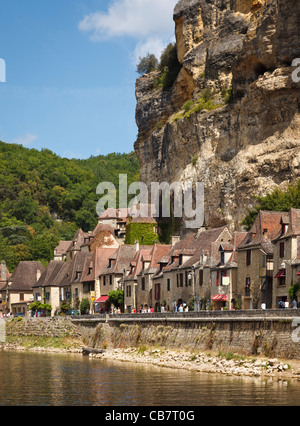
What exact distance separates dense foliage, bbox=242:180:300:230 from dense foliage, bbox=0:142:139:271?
65.8m

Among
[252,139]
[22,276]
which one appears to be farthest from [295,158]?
[22,276]

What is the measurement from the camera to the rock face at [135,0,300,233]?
6925 centimetres

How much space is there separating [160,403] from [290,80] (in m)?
43.5

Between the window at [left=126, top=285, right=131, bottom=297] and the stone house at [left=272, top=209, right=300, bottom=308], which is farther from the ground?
the stone house at [left=272, top=209, right=300, bottom=308]

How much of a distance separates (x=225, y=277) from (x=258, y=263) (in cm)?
411

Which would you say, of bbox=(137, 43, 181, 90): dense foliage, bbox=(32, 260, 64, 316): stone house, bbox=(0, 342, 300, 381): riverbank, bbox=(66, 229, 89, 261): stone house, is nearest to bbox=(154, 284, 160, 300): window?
bbox=(0, 342, 300, 381): riverbank

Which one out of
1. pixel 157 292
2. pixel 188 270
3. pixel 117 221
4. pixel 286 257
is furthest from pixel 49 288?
pixel 286 257

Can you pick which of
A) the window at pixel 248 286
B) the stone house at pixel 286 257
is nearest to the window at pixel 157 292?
the window at pixel 248 286

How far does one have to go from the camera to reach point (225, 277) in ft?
175

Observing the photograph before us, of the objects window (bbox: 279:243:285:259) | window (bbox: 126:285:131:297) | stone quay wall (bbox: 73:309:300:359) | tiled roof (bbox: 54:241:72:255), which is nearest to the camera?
stone quay wall (bbox: 73:309:300:359)

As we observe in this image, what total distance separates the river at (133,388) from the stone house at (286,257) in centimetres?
892

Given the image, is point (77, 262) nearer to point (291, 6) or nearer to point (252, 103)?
point (252, 103)

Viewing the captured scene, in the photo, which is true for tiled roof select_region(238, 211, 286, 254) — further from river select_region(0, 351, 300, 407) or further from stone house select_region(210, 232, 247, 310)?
river select_region(0, 351, 300, 407)

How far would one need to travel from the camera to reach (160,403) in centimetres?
3206
